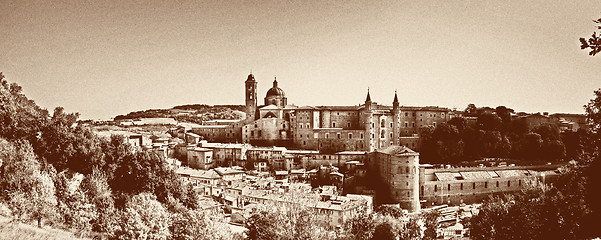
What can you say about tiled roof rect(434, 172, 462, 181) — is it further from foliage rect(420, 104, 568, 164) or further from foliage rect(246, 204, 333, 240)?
foliage rect(246, 204, 333, 240)

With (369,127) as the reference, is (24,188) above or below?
below

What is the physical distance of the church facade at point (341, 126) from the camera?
165 feet

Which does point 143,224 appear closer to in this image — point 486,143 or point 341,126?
point 341,126

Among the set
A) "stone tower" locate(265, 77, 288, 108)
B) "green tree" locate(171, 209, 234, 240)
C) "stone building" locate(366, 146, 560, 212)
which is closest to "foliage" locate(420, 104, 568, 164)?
"stone building" locate(366, 146, 560, 212)

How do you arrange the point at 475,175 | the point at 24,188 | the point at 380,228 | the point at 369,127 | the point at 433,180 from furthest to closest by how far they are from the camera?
the point at 369,127 < the point at 475,175 < the point at 433,180 < the point at 380,228 < the point at 24,188

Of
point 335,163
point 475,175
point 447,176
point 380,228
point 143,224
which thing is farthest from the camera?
point 335,163

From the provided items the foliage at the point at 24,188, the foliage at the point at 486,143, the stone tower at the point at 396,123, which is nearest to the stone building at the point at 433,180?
the foliage at the point at 486,143

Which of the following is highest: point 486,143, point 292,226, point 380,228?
point 486,143

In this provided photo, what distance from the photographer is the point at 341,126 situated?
2151 inches

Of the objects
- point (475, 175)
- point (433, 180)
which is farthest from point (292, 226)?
point (475, 175)

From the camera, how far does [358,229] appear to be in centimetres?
2473

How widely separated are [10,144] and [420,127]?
4692 cm

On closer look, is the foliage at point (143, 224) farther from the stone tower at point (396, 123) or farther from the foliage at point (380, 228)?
the stone tower at point (396, 123)

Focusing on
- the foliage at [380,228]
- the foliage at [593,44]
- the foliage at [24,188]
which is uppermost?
the foliage at [593,44]
